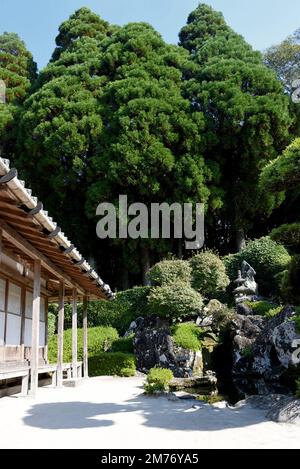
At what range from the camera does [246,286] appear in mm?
18125

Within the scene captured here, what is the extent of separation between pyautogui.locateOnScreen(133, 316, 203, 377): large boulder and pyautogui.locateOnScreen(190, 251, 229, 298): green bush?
9.68 ft

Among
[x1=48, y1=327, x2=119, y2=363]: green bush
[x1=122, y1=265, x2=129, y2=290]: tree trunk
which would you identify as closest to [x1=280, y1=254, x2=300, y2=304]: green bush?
[x1=48, y1=327, x2=119, y2=363]: green bush

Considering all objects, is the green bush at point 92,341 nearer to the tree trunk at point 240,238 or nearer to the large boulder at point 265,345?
the large boulder at point 265,345

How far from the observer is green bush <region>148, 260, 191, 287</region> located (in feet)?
59.2

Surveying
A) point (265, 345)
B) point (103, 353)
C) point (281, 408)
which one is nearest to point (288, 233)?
point (281, 408)

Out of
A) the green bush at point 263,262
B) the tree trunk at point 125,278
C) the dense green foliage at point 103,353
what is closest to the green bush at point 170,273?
the green bush at point 263,262

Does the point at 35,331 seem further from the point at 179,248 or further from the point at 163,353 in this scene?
the point at 179,248

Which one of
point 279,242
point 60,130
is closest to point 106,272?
point 60,130

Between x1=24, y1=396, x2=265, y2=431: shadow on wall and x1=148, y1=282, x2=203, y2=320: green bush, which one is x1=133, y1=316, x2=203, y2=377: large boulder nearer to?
x1=148, y1=282, x2=203, y2=320: green bush

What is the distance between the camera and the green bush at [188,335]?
15.3m

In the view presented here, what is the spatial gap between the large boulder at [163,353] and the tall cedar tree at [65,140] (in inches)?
335

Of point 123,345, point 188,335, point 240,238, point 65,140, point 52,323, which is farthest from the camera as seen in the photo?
point 240,238

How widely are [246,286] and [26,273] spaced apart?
10.4m

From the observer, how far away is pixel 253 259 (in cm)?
2016
